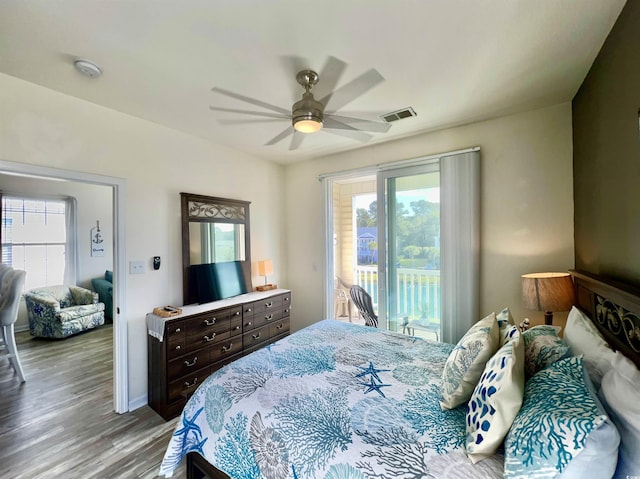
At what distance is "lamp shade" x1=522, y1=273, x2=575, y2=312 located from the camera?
2.03 m

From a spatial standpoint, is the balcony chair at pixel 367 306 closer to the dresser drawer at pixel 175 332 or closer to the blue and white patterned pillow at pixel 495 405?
the dresser drawer at pixel 175 332

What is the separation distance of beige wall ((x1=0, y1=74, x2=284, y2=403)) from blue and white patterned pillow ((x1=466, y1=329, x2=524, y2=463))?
2.81 metres

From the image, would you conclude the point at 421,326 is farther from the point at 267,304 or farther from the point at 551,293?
the point at 267,304

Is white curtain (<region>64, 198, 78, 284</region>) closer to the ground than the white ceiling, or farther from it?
closer to the ground

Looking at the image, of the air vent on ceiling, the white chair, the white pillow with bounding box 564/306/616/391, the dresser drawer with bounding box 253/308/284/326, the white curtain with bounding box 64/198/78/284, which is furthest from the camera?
the white curtain with bounding box 64/198/78/284

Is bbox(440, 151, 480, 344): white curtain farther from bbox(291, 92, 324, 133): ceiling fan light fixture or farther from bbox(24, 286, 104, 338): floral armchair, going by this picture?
bbox(24, 286, 104, 338): floral armchair

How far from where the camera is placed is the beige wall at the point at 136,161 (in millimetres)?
2041

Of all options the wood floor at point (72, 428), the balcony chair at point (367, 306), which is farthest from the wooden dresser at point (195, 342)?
the balcony chair at point (367, 306)

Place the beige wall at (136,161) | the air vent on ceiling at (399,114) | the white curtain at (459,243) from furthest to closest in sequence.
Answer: the white curtain at (459,243) < the air vent on ceiling at (399,114) < the beige wall at (136,161)

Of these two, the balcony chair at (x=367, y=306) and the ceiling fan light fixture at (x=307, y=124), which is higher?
the ceiling fan light fixture at (x=307, y=124)

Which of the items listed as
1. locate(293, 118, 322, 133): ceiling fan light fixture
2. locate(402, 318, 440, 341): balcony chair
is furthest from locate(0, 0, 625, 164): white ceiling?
locate(402, 318, 440, 341): balcony chair

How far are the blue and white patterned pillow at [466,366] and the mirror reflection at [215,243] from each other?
2710 millimetres

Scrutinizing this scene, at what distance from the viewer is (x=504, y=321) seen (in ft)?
5.67

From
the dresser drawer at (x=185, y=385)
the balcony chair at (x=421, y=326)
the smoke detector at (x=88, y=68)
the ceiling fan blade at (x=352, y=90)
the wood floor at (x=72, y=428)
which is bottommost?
the wood floor at (x=72, y=428)
